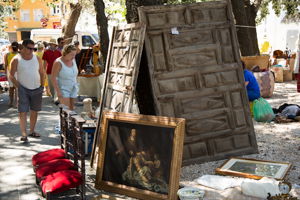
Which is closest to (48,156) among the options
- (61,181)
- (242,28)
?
(61,181)

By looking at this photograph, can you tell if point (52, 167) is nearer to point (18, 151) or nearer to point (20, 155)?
point (20, 155)

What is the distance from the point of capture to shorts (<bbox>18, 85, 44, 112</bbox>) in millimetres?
7566

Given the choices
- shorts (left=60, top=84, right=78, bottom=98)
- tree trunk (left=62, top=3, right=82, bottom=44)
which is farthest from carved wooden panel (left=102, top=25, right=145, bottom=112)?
tree trunk (left=62, top=3, right=82, bottom=44)

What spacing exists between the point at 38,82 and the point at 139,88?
2187 millimetres

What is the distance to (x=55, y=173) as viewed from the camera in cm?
493

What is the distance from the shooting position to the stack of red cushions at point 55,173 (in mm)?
4688

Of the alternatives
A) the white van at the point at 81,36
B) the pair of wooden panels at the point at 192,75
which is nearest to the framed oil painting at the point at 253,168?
the pair of wooden panels at the point at 192,75

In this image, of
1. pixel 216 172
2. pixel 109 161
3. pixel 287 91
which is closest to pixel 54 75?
pixel 109 161

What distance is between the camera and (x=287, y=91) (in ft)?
46.4

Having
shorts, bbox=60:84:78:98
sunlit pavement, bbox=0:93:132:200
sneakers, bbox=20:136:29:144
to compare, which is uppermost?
shorts, bbox=60:84:78:98

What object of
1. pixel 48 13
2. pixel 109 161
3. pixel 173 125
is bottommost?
pixel 109 161

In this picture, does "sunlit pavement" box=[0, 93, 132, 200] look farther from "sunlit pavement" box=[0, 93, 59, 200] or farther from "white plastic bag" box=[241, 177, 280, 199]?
"white plastic bag" box=[241, 177, 280, 199]

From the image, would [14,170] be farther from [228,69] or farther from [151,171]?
[228,69]

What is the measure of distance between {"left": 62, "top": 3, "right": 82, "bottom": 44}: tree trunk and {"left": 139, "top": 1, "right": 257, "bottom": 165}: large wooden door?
37.6 feet
